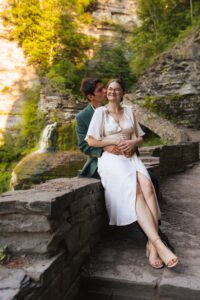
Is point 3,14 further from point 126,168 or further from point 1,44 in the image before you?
point 126,168

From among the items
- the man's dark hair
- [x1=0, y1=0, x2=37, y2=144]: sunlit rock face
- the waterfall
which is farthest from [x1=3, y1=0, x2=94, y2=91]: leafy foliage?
the man's dark hair

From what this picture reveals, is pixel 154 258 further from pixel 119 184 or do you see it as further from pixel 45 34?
pixel 45 34

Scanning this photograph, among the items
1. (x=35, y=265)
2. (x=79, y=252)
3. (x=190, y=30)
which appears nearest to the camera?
(x=35, y=265)

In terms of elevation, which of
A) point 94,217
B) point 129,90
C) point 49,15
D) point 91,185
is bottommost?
point 94,217

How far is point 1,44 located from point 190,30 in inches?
461

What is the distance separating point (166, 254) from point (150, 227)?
0.24m

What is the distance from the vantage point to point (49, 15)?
1925 centimetres

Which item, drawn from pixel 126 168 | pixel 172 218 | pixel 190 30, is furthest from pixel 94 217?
pixel 190 30

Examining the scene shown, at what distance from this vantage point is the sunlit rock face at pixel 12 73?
18875mm

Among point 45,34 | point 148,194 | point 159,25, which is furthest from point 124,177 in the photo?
point 45,34

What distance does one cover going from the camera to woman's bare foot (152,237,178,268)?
2207mm

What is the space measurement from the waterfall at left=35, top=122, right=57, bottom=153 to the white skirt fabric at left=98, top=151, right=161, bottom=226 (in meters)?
10.3

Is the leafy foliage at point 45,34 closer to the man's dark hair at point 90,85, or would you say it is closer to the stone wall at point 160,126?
the stone wall at point 160,126

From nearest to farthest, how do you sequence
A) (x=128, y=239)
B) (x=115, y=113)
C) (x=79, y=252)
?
1. (x=79, y=252)
2. (x=128, y=239)
3. (x=115, y=113)
